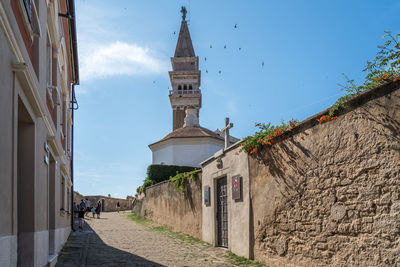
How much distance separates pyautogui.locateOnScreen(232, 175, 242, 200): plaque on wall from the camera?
11.0 meters

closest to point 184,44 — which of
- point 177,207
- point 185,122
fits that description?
point 185,122

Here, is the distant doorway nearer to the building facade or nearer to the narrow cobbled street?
the building facade

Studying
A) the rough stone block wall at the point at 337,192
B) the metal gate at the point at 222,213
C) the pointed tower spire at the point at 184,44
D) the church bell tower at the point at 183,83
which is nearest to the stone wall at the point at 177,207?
the metal gate at the point at 222,213

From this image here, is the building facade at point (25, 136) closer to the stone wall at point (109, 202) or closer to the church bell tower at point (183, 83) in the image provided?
the stone wall at point (109, 202)

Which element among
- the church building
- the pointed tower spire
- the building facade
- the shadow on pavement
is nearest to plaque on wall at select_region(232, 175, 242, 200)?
the shadow on pavement

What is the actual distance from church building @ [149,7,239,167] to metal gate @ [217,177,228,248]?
28.5 metres

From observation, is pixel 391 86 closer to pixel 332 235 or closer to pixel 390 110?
pixel 390 110

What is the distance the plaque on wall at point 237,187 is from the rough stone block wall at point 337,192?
121 centimetres

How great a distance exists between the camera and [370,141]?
631cm

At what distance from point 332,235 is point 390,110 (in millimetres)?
2393

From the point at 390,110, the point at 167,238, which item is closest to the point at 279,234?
the point at 390,110

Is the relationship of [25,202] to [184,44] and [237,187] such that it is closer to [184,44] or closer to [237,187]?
[237,187]

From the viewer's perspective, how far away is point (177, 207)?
18.2 metres

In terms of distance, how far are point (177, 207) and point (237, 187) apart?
755cm
